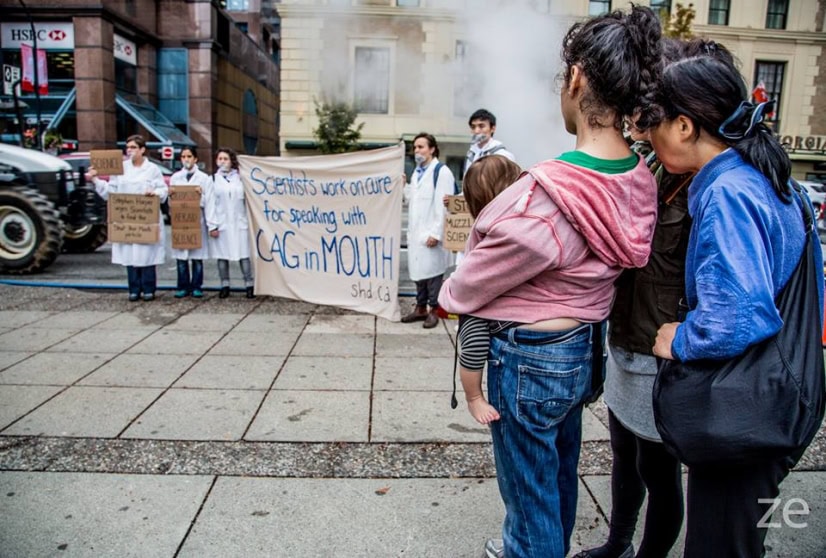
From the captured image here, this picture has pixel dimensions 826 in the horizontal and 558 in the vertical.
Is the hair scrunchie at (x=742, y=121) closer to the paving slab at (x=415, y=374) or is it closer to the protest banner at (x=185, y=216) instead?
the paving slab at (x=415, y=374)

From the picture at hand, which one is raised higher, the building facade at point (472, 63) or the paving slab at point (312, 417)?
the building facade at point (472, 63)

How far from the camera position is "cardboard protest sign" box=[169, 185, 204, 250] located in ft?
21.9

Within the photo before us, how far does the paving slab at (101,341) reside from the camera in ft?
15.6

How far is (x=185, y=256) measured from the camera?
6734mm

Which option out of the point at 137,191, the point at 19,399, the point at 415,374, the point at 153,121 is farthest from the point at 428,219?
the point at 153,121

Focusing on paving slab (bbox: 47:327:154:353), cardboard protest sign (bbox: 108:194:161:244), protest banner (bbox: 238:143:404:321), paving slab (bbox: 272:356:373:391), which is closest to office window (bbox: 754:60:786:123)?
protest banner (bbox: 238:143:404:321)

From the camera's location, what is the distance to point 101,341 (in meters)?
5.01

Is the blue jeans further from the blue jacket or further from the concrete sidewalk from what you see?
the concrete sidewalk

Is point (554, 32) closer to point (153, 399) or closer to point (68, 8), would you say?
point (153, 399)

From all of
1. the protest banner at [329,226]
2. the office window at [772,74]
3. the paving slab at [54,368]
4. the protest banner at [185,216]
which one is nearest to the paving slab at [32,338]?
the paving slab at [54,368]

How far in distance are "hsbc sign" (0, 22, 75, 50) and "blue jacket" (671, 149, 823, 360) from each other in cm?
2265

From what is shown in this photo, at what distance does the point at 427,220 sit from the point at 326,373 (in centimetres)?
198

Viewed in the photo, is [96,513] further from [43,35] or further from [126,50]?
[126,50]

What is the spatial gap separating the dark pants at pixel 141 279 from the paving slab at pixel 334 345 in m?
2.32
